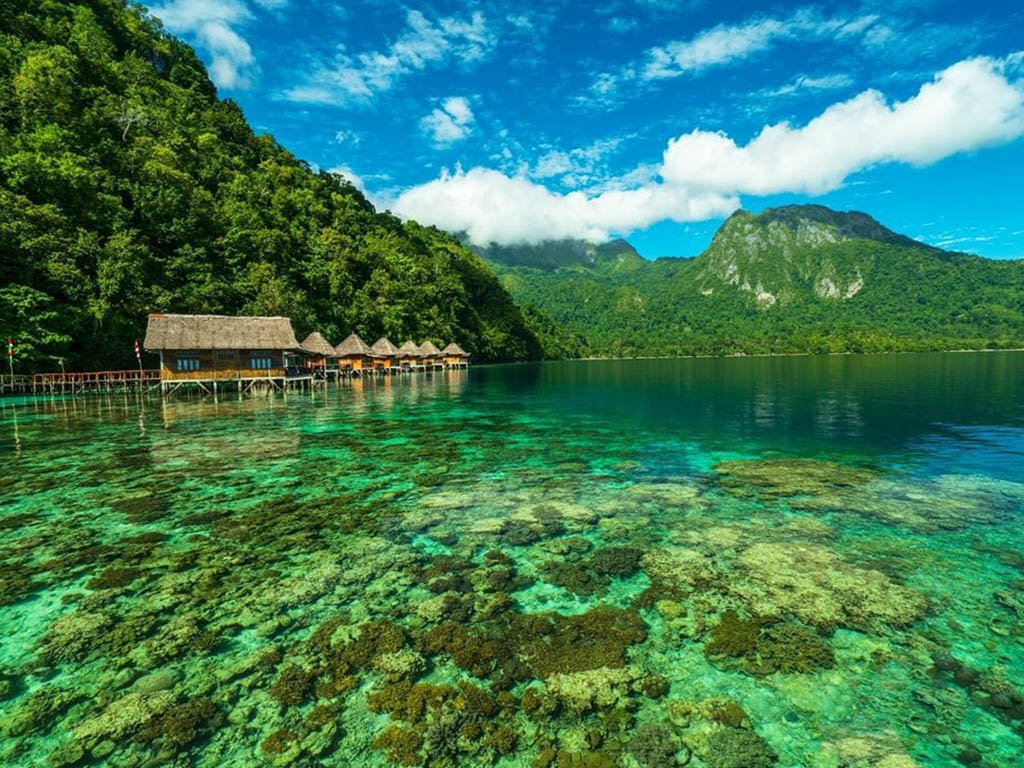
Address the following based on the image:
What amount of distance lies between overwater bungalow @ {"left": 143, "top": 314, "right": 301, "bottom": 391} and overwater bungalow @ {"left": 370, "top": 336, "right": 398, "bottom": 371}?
2236 cm

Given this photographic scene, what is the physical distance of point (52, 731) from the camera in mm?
4258

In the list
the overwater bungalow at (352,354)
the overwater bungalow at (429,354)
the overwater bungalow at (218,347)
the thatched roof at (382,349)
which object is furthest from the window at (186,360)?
the overwater bungalow at (429,354)

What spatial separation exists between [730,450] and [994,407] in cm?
2254

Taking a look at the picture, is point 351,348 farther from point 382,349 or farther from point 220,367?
point 220,367

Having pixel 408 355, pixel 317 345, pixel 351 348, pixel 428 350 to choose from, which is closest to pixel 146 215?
pixel 317 345

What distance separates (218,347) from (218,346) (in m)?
0.09

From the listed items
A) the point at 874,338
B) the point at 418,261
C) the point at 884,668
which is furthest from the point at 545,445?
the point at 874,338

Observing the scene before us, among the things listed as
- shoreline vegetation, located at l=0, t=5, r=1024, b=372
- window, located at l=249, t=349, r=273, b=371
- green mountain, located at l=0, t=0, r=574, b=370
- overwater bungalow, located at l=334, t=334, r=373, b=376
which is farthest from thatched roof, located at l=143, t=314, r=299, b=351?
overwater bungalow, located at l=334, t=334, r=373, b=376

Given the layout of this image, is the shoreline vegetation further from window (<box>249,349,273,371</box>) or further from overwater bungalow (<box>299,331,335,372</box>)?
window (<box>249,349,273,371</box>)

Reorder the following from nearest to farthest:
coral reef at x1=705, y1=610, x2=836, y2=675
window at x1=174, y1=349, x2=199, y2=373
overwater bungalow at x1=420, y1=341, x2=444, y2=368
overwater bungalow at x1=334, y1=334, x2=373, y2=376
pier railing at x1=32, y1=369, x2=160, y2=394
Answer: coral reef at x1=705, y1=610, x2=836, y2=675, pier railing at x1=32, y1=369, x2=160, y2=394, window at x1=174, y1=349, x2=199, y2=373, overwater bungalow at x1=334, y1=334, x2=373, y2=376, overwater bungalow at x1=420, y1=341, x2=444, y2=368

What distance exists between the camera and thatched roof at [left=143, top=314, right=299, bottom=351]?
36094 millimetres

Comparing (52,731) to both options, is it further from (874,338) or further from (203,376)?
(874,338)

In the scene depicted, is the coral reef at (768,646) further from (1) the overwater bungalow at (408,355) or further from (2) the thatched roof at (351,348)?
(1) the overwater bungalow at (408,355)

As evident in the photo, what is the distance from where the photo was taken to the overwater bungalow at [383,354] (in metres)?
66.2
